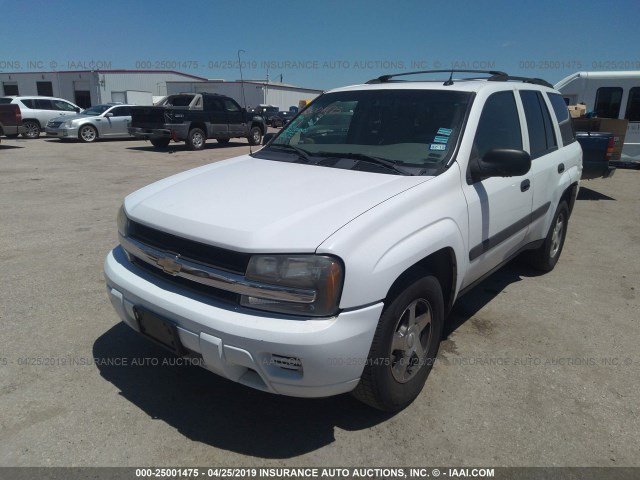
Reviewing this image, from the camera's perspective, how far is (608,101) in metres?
13.3

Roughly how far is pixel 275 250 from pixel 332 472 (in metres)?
1.12

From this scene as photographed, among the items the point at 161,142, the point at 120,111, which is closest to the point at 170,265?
the point at 161,142

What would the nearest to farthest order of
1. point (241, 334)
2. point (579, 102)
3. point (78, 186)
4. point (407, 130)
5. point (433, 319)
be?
point (241, 334) → point (433, 319) → point (407, 130) → point (78, 186) → point (579, 102)

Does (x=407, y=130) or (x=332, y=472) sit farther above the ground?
(x=407, y=130)

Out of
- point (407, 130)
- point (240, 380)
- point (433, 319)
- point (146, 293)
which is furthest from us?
point (407, 130)

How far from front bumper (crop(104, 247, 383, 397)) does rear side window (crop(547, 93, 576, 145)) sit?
11.6 feet

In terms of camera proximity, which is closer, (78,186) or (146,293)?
(146,293)

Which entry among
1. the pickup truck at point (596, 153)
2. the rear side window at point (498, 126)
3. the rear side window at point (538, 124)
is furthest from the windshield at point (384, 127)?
the pickup truck at point (596, 153)

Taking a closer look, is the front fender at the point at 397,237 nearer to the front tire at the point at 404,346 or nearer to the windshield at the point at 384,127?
the front tire at the point at 404,346

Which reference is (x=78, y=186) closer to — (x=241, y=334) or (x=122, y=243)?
(x=122, y=243)

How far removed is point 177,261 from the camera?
7.95ft

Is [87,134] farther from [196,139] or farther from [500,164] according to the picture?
[500,164]

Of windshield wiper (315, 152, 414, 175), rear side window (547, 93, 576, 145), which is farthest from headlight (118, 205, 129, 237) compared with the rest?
rear side window (547, 93, 576, 145)

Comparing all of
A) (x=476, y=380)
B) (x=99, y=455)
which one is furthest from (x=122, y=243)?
(x=476, y=380)
